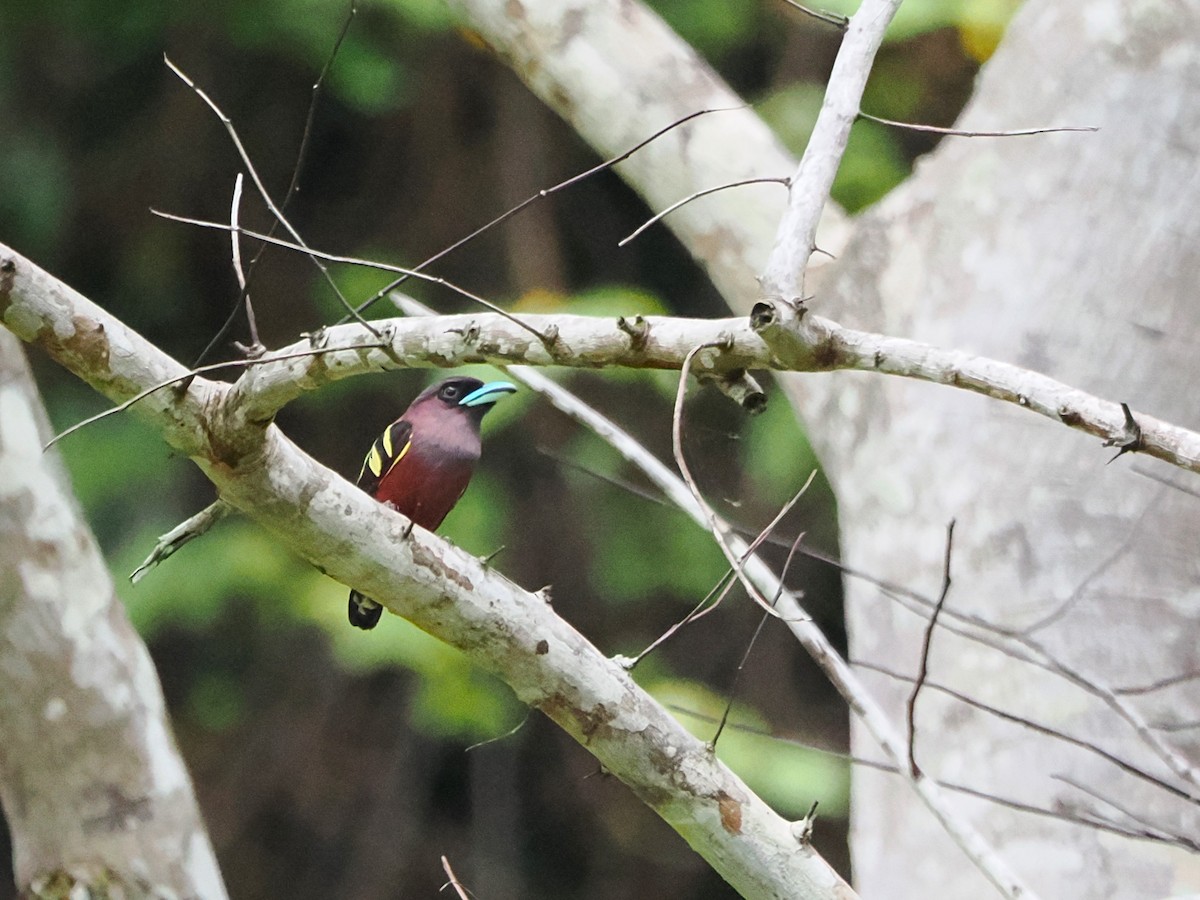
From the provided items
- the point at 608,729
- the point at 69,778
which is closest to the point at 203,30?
the point at 69,778

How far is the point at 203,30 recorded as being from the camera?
4555 mm

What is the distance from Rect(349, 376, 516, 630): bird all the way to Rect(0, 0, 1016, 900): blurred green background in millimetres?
909

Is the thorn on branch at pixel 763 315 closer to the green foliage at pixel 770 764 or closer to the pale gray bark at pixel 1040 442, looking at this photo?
the pale gray bark at pixel 1040 442

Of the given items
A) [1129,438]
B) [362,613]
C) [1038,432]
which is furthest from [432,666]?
[1129,438]

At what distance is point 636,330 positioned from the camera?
1530 mm

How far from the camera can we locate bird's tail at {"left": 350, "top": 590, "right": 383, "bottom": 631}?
11.2 feet

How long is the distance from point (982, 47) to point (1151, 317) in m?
1.60

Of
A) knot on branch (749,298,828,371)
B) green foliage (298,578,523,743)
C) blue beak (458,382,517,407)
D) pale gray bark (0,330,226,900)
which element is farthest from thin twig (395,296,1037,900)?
green foliage (298,578,523,743)

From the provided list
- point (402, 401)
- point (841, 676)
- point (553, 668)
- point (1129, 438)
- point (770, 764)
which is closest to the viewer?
point (1129, 438)

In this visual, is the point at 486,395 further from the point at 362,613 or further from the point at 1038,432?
the point at 1038,432

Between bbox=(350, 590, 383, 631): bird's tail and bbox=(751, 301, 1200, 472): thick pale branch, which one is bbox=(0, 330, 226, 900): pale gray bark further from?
bbox=(751, 301, 1200, 472): thick pale branch

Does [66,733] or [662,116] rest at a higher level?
[662,116]

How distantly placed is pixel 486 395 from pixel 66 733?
116 cm

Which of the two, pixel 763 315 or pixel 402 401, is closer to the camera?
pixel 763 315
